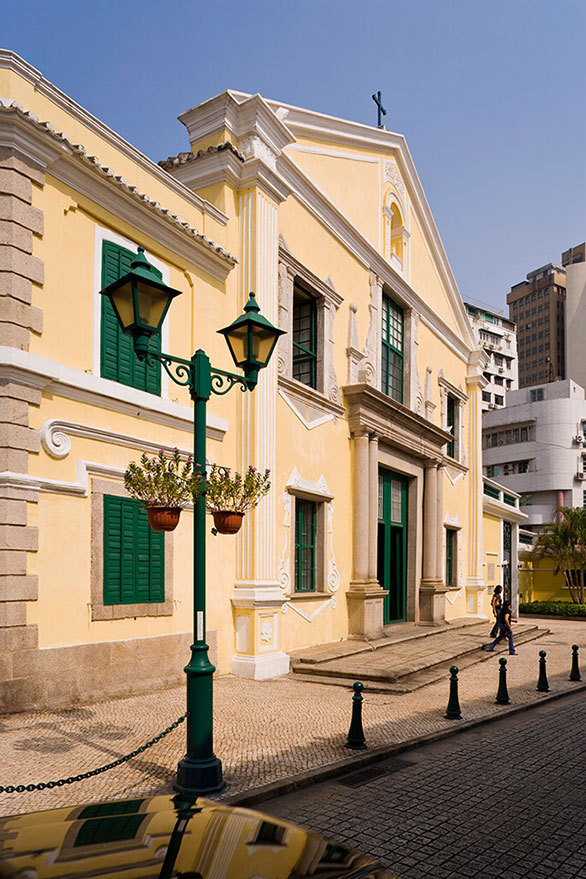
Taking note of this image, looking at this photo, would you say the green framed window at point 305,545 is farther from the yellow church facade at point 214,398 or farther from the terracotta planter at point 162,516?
the terracotta planter at point 162,516

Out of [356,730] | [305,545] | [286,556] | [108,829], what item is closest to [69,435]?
[356,730]

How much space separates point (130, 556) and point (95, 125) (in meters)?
6.28

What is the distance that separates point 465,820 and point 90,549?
5.92 metres

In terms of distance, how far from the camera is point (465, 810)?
620 centimetres

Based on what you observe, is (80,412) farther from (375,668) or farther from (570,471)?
(570,471)

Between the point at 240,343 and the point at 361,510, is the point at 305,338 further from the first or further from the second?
the point at 240,343

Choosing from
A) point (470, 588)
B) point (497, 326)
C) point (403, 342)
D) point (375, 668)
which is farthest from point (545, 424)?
point (375, 668)

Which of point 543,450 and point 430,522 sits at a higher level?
Answer: point 543,450

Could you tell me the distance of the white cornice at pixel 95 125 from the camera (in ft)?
30.9

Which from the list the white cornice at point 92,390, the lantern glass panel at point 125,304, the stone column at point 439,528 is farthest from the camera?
the stone column at point 439,528

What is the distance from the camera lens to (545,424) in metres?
63.5

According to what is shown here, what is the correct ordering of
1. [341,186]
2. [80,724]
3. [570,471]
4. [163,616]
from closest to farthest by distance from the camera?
[80,724] → [163,616] → [341,186] → [570,471]

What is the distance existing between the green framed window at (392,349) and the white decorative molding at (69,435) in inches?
389

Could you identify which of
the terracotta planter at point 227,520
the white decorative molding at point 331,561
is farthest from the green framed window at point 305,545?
the terracotta planter at point 227,520
